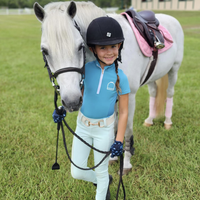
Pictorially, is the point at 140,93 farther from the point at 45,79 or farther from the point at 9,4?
the point at 9,4

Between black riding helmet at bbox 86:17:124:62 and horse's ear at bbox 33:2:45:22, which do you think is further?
black riding helmet at bbox 86:17:124:62

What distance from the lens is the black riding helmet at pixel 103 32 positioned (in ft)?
5.16

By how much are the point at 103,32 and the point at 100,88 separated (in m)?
0.45

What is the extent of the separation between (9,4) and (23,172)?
242ft

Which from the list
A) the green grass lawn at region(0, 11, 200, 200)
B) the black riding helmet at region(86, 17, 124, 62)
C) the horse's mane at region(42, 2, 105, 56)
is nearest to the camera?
the horse's mane at region(42, 2, 105, 56)

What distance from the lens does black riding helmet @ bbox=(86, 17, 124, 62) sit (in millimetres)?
1571

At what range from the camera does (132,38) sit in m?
2.33

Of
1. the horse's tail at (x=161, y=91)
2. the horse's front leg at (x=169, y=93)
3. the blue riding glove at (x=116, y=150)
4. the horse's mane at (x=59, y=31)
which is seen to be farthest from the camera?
the horse's tail at (x=161, y=91)

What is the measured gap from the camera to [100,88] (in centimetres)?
173

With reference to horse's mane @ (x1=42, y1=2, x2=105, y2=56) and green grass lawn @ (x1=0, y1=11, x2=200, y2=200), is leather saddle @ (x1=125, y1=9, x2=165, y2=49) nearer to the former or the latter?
horse's mane @ (x1=42, y1=2, x2=105, y2=56)

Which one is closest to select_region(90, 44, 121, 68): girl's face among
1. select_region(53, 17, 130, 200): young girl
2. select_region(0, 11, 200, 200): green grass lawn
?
select_region(53, 17, 130, 200): young girl

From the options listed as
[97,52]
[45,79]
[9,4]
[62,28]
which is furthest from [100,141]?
[9,4]

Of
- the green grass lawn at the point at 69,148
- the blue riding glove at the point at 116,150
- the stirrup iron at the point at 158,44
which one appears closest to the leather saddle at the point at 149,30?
the stirrup iron at the point at 158,44

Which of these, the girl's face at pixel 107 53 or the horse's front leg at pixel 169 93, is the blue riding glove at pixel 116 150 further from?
the horse's front leg at pixel 169 93
